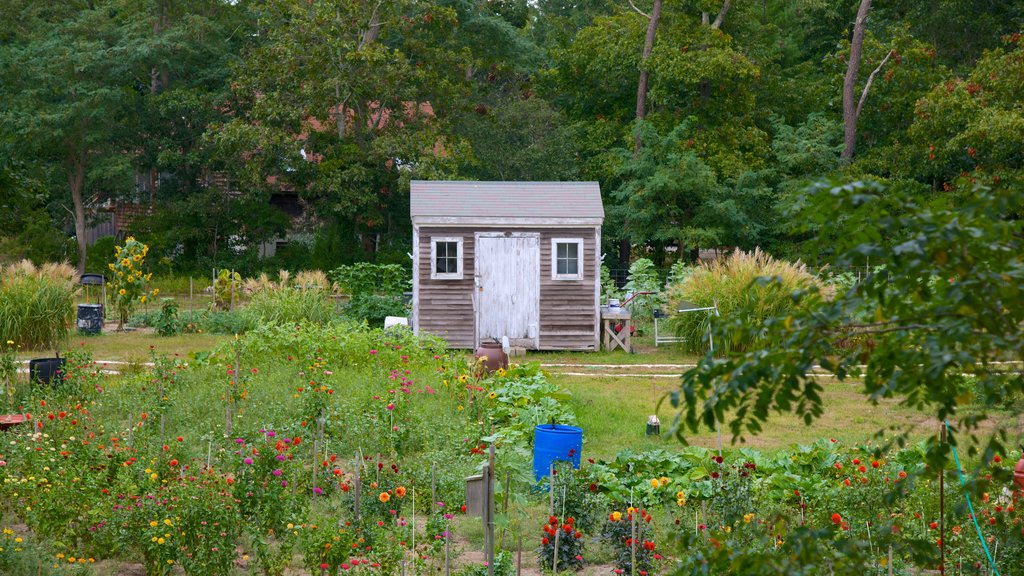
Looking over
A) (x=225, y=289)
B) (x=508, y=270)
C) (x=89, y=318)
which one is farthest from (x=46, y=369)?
(x=225, y=289)

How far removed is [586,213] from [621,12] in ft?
53.0

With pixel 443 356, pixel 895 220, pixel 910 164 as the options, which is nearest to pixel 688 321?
pixel 443 356

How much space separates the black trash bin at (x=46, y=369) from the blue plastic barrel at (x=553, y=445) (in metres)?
5.12

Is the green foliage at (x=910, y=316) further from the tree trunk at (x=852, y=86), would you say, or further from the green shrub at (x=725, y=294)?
the tree trunk at (x=852, y=86)

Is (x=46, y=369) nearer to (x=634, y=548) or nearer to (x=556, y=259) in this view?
(x=634, y=548)

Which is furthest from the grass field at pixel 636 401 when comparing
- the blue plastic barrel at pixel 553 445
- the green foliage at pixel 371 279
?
the green foliage at pixel 371 279

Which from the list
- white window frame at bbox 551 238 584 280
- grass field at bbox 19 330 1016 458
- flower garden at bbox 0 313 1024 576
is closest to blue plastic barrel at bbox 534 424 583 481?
flower garden at bbox 0 313 1024 576

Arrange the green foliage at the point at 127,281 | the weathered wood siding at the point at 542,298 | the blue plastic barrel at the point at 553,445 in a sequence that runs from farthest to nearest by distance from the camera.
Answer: the green foliage at the point at 127,281, the weathered wood siding at the point at 542,298, the blue plastic barrel at the point at 553,445

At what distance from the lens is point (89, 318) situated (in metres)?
Answer: 17.3

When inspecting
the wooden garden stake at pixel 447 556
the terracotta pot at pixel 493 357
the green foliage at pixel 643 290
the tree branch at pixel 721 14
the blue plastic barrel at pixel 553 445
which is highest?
the tree branch at pixel 721 14

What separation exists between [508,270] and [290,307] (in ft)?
12.2

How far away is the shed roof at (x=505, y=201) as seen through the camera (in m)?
16.5

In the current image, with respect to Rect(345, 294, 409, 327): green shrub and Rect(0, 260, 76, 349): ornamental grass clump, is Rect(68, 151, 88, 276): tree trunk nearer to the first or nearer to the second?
Rect(345, 294, 409, 327): green shrub

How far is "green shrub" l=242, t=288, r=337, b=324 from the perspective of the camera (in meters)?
17.2
